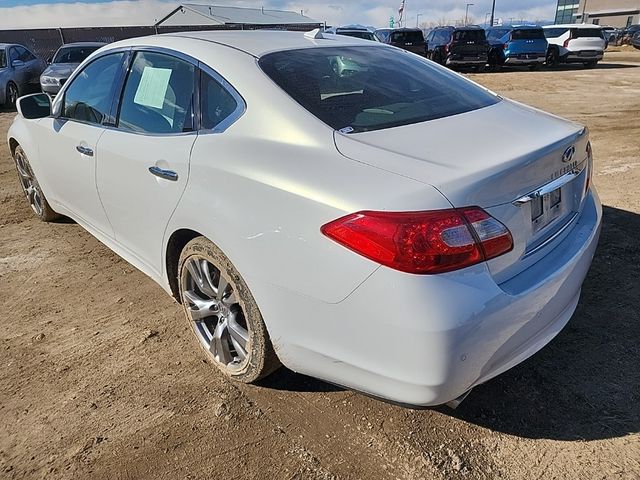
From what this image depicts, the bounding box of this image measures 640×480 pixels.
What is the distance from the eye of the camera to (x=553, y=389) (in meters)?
2.51

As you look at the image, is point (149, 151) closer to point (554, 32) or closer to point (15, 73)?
point (15, 73)

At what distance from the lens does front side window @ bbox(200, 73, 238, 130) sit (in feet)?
8.11

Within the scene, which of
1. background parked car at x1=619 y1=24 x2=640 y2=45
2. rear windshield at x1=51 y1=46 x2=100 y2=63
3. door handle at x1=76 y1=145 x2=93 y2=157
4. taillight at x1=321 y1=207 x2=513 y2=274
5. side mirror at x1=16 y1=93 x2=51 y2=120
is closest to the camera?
taillight at x1=321 y1=207 x2=513 y2=274

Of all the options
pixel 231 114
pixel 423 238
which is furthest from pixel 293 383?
pixel 231 114

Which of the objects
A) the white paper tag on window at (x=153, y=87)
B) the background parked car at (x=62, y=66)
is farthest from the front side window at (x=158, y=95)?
the background parked car at (x=62, y=66)

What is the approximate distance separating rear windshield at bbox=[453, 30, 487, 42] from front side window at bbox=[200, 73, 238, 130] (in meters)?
19.2

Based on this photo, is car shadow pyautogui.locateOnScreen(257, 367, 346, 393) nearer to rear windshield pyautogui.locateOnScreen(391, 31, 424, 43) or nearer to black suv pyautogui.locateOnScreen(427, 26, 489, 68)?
black suv pyautogui.locateOnScreen(427, 26, 489, 68)

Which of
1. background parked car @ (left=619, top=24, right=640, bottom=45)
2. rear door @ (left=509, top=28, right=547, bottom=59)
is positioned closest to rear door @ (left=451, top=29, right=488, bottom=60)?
rear door @ (left=509, top=28, right=547, bottom=59)

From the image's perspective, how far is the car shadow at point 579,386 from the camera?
2.31 metres

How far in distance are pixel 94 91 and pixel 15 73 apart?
12882 mm

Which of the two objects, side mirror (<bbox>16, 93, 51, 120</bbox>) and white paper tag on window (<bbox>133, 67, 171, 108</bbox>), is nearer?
white paper tag on window (<bbox>133, 67, 171, 108</bbox>)

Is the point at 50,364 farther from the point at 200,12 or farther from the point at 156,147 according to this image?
the point at 200,12

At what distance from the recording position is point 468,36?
19719 millimetres

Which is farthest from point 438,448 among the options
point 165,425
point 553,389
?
point 165,425
